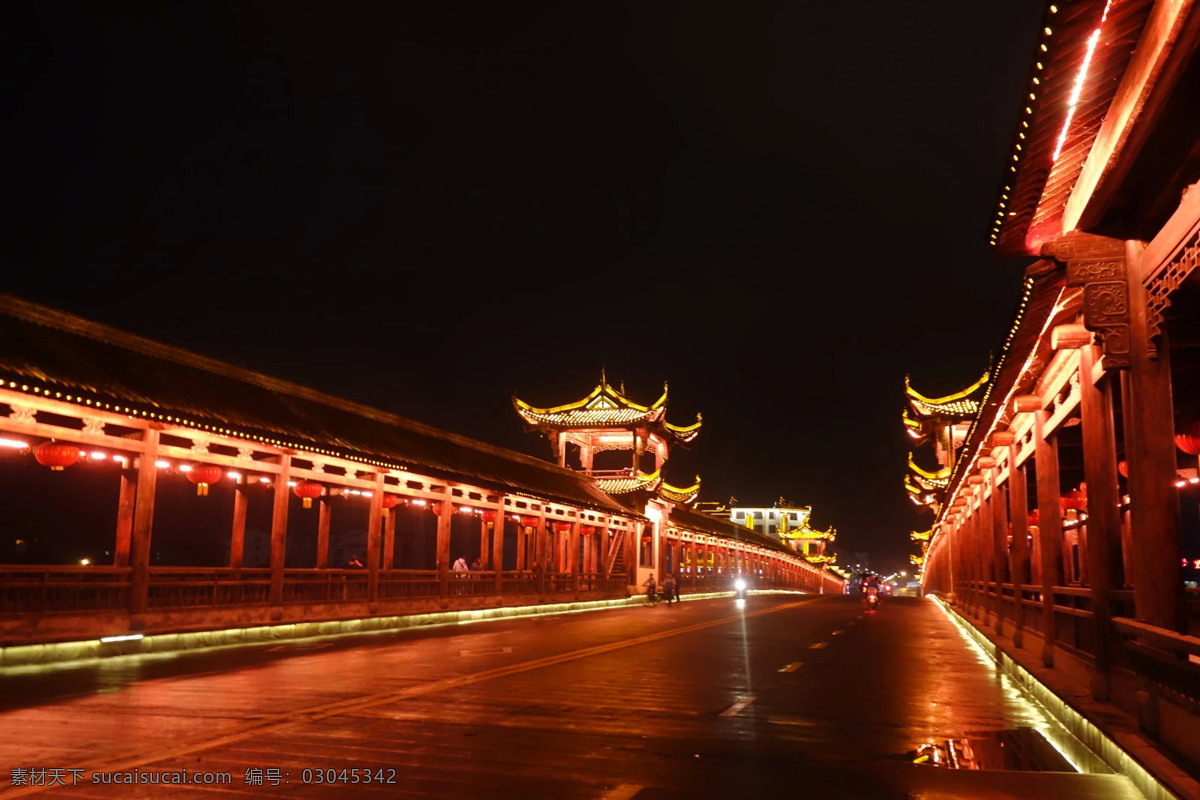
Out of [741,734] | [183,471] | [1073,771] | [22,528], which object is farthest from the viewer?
[22,528]

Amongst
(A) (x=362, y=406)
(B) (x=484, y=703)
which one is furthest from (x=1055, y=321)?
(A) (x=362, y=406)

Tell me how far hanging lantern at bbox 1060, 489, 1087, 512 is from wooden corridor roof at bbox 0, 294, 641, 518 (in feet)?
53.2

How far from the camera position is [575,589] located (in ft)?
135

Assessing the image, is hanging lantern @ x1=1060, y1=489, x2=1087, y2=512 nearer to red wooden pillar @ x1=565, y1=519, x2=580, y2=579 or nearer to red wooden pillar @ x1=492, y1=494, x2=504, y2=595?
red wooden pillar @ x1=492, y1=494, x2=504, y2=595

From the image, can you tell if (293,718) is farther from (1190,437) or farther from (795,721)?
(1190,437)

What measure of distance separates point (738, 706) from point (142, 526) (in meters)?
11.5

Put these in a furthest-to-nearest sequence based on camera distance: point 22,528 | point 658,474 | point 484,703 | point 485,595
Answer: point 658,474 → point 485,595 → point 22,528 → point 484,703

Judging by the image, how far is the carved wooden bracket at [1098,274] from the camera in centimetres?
819

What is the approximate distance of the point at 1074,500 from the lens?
1003 inches

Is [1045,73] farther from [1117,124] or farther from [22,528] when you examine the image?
[22,528]

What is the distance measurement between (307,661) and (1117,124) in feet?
42.2

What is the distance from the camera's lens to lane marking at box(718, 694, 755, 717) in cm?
1043

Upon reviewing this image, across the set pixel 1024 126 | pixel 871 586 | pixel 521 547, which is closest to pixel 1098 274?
pixel 1024 126

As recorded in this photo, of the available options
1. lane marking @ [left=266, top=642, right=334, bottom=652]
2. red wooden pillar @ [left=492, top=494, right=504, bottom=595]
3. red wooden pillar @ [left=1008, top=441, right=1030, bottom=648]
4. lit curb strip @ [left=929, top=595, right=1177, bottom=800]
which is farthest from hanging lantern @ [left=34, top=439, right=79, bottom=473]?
red wooden pillar @ [left=492, top=494, right=504, bottom=595]
